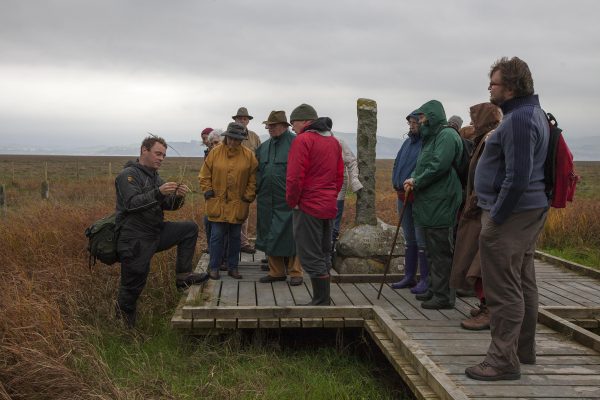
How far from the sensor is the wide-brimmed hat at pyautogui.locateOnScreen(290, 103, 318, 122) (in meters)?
5.81

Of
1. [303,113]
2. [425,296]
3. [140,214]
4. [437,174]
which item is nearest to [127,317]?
[140,214]

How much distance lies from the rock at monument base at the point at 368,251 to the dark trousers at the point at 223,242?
130 centimetres

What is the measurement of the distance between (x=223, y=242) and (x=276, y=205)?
758mm

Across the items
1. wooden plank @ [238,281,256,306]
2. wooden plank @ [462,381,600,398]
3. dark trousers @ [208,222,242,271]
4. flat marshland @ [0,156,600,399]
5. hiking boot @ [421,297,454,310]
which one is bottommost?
flat marshland @ [0,156,600,399]

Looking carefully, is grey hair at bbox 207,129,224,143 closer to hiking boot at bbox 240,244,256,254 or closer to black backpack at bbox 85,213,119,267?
hiking boot at bbox 240,244,256,254

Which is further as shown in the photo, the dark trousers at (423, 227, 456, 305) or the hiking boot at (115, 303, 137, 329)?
the hiking boot at (115, 303, 137, 329)

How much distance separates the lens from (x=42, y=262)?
24.1ft

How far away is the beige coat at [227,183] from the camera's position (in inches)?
264

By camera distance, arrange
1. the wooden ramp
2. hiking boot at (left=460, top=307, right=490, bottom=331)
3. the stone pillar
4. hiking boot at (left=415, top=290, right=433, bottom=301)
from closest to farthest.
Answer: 1. the wooden ramp
2. hiking boot at (left=460, top=307, right=490, bottom=331)
3. hiking boot at (left=415, top=290, right=433, bottom=301)
4. the stone pillar

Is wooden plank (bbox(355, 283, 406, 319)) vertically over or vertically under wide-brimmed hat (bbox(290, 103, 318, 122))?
under

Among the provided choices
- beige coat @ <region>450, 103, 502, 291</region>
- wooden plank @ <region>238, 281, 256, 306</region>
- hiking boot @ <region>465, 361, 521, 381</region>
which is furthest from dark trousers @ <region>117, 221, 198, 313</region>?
hiking boot @ <region>465, 361, 521, 381</region>

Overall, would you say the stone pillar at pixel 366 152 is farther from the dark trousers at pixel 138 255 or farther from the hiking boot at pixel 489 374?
the hiking boot at pixel 489 374

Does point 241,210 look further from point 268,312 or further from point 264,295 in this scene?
point 268,312

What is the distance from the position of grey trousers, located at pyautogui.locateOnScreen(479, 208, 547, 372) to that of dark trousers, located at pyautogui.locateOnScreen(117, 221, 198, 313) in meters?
3.37
